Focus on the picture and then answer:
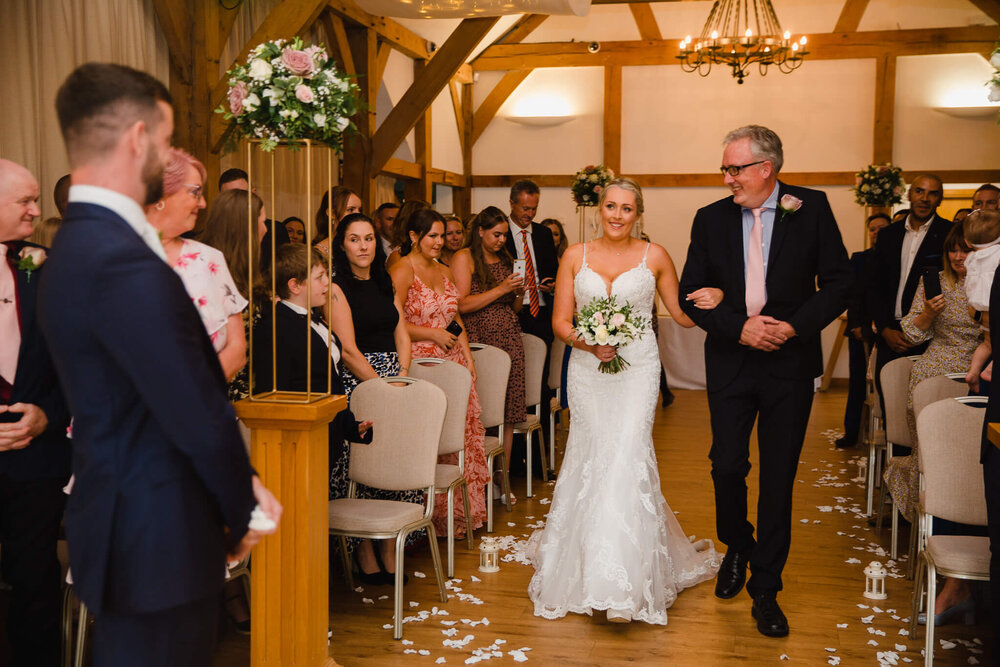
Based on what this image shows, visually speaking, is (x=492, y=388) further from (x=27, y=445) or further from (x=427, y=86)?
(x=427, y=86)

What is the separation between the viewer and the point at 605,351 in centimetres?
398

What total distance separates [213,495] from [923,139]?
39.3ft

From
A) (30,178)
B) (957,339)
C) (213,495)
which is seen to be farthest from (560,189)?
(213,495)

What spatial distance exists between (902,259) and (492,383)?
304 cm

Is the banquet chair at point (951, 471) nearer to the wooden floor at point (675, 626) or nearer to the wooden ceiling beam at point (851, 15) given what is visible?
the wooden floor at point (675, 626)

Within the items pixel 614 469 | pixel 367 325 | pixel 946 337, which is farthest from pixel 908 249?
pixel 367 325

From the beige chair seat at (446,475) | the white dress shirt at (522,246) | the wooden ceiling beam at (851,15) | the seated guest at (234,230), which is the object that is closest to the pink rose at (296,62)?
the seated guest at (234,230)

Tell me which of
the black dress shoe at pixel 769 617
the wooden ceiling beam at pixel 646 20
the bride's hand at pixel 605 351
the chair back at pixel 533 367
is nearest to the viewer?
the black dress shoe at pixel 769 617

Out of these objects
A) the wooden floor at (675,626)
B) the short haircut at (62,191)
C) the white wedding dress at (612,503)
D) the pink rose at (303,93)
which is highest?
the pink rose at (303,93)

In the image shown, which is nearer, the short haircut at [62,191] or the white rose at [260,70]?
the white rose at [260,70]

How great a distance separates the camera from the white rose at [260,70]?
2822 mm

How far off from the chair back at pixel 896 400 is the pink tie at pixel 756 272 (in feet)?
4.72

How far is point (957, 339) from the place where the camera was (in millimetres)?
4730

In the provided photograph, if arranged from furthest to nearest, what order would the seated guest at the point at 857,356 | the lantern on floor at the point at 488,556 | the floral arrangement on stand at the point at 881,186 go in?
the floral arrangement on stand at the point at 881,186 → the seated guest at the point at 857,356 → the lantern on floor at the point at 488,556
